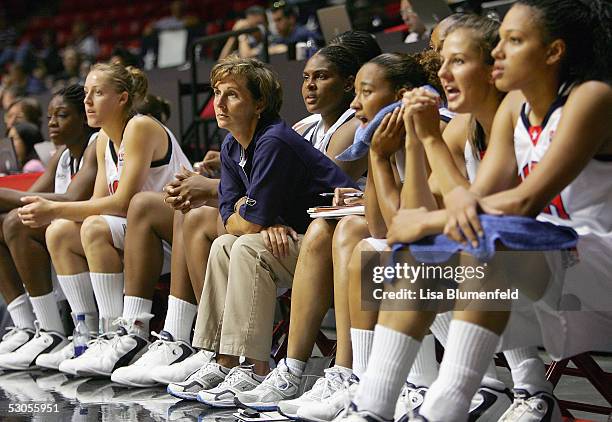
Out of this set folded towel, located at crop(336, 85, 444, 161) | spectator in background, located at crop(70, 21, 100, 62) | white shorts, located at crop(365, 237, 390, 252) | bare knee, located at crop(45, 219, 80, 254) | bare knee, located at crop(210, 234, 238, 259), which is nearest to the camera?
white shorts, located at crop(365, 237, 390, 252)

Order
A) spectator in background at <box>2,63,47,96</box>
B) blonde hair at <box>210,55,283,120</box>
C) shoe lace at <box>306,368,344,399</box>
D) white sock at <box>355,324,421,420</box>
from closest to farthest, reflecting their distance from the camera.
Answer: white sock at <box>355,324,421,420</box>
shoe lace at <box>306,368,344,399</box>
blonde hair at <box>210,55,283,120</box>
spectator in background at <box>2,63,47,96</box>

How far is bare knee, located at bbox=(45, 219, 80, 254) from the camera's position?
404 cm

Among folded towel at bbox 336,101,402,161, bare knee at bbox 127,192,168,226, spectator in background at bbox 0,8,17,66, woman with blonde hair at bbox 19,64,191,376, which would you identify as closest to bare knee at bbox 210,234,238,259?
folded towel at bbox 336,101,402,161

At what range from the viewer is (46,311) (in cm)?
426

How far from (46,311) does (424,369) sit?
6.88ft

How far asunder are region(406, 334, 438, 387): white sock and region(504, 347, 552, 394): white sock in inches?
11.1

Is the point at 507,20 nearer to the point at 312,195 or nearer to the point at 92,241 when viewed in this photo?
the point at 312,195

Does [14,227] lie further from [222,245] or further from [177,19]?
[177,19]

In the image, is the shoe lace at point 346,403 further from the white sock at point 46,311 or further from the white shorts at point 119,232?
the white sock at point 46,311

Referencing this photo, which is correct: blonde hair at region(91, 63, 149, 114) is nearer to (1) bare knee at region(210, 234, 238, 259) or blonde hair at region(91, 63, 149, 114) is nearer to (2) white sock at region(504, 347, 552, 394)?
(1) bare knee at region(210, 234, 238, 259)

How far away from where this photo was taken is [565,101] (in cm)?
233

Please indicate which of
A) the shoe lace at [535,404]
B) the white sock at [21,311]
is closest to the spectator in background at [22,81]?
the white sock at [21,311]

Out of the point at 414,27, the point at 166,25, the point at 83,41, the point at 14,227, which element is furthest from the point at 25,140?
the point at 83,41

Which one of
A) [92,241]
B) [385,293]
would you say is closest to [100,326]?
[92,241]
